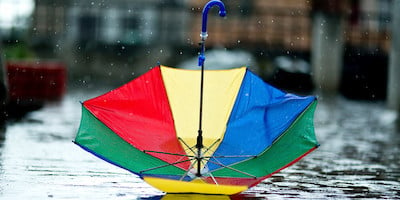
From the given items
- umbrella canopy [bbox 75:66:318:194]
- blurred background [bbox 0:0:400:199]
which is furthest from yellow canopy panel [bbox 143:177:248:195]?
blurred background [bbox 0:0:400:199]

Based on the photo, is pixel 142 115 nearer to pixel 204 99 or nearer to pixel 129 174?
pixel 204 99

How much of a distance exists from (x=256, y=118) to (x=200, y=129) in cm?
58

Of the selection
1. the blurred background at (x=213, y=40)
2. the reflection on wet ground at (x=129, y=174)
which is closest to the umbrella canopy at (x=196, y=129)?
the reflection on wet ground at (x=129, y=174)

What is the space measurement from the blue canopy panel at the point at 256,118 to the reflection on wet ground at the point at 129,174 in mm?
431

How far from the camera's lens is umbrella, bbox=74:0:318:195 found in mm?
7262

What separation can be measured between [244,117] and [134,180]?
142cm

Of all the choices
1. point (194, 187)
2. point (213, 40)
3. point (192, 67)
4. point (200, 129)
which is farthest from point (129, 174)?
point (213, 40)

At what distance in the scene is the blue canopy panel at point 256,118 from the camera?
743 cm

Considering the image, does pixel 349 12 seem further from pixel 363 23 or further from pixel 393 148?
pixel 393 148

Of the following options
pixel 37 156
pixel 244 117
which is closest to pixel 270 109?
pixel 244 117

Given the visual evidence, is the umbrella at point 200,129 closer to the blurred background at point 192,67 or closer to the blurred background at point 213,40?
the blurred background at point 192,67

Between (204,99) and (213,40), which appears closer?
(204,99)

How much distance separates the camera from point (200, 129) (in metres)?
7.41

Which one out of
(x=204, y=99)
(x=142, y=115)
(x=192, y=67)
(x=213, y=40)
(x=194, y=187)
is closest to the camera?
(x=194, y=187)
